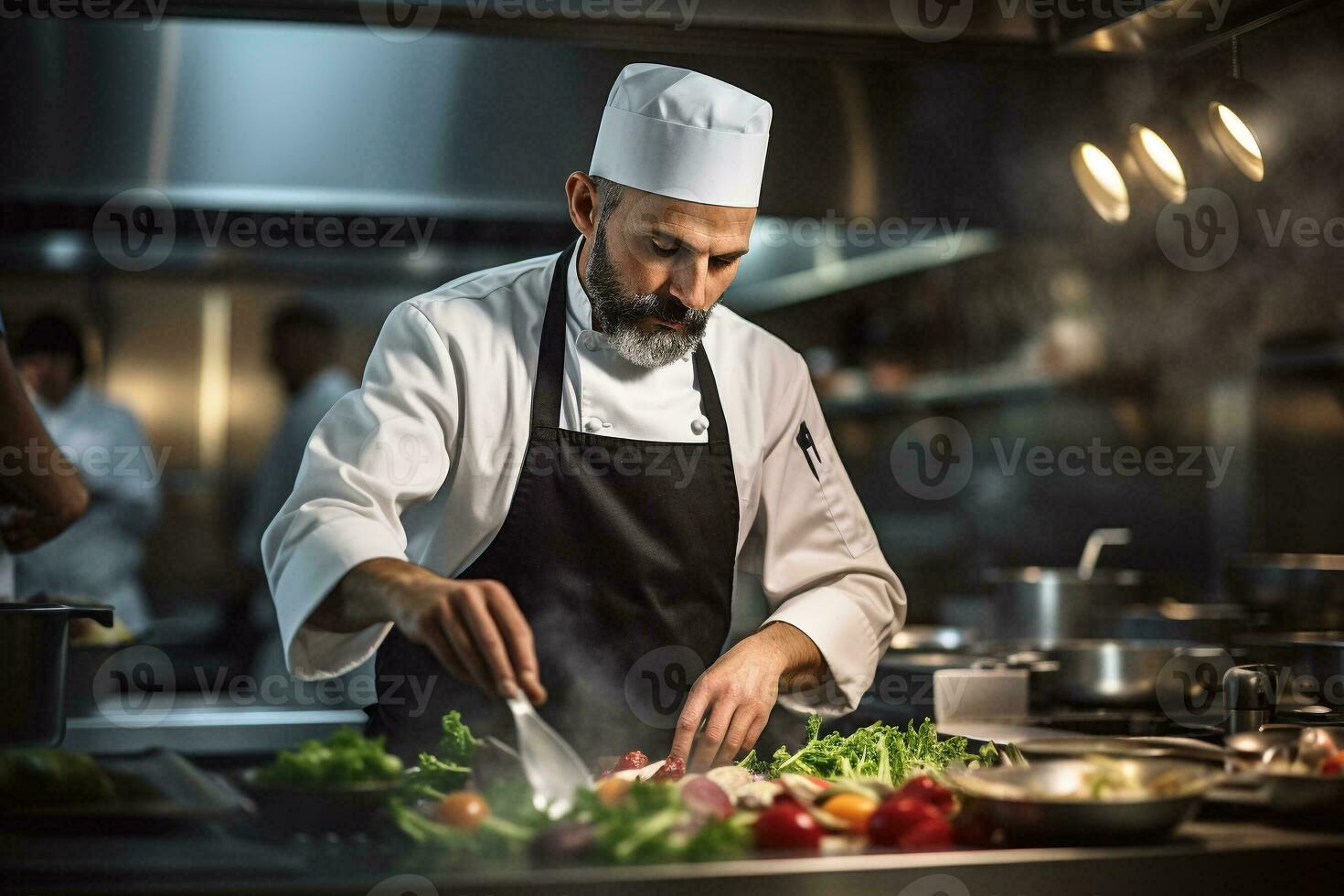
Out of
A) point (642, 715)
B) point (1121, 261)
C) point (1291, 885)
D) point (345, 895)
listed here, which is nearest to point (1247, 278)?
point (1121, 261)

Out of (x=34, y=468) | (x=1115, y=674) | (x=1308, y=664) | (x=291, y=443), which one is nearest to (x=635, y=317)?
(x=34, y=468)

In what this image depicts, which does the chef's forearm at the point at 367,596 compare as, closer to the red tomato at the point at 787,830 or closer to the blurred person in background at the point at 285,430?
the red tomato at the point at 787,830

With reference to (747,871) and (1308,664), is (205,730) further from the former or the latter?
(1308,664)

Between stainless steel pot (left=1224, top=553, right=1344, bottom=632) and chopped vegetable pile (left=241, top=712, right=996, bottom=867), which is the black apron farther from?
stainless steel pot (left=1224, top=553, right=1344, bottom=632)

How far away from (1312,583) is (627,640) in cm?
141

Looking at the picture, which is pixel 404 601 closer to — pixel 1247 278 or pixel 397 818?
pixel 397 818

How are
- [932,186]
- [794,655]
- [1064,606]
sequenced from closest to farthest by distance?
[794,655]
[932,186]
[1064,606]

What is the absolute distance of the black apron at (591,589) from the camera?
1860 millimetres

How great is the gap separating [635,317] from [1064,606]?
1549 mm

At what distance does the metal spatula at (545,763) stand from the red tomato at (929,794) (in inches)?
11.9

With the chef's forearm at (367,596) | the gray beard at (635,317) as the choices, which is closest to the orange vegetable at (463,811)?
the chef's forearm at (367,596)

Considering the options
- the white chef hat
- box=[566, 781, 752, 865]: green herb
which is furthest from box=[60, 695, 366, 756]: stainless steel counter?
the white chef hat

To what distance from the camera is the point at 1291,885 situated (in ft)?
3.97

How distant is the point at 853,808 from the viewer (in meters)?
1.26
